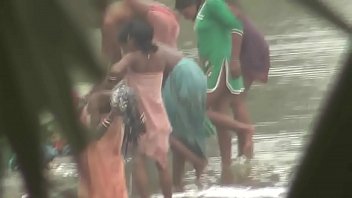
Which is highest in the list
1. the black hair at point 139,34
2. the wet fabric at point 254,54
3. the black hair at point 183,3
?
the black hair at point 183,3

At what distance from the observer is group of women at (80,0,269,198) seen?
27 cm

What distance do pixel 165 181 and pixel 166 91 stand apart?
0.18ft

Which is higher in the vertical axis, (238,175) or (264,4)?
(264,4)

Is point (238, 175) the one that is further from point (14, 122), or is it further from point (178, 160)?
point (14, 122)

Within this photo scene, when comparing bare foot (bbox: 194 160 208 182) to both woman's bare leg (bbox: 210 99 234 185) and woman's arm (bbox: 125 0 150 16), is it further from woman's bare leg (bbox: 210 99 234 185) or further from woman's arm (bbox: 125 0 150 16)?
woman's arm (bbox: 125 0 150 16)

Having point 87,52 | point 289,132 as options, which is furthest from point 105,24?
point 289,132

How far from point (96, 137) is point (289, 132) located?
0.11 metres

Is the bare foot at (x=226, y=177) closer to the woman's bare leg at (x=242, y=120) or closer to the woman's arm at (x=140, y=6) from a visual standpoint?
the woman's bare leg at (x=242, y=120)

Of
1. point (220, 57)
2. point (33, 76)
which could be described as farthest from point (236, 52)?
point (33, 76)

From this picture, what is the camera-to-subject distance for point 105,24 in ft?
0.81

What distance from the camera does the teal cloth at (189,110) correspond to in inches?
12.8

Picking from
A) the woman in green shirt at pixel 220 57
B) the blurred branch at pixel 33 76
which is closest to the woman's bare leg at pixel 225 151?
the woman in green shirt at pixel 220 57

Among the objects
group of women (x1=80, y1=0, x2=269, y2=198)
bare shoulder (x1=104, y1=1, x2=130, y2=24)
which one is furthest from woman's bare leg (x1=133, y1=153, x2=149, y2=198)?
bare shoulder (x1=104, y1=1, x2=130, y2=24)

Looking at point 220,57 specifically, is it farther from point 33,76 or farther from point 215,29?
point 33,76
